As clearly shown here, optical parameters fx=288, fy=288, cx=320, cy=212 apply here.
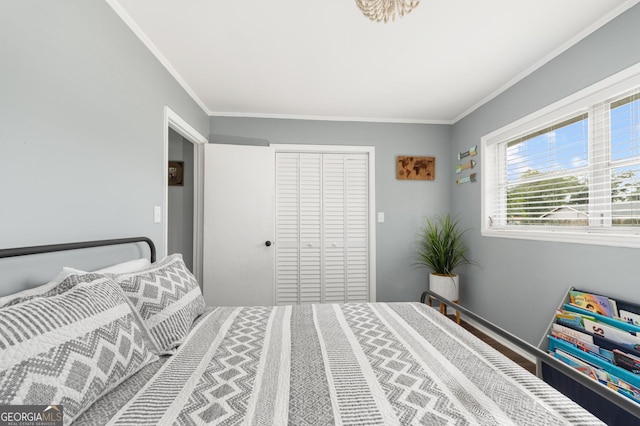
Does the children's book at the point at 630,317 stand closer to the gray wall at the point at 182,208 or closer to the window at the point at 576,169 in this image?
the window at the point at 576,169

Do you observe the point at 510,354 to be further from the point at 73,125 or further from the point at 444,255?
the point at 73,125

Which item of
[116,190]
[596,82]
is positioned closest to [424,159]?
[596,82]

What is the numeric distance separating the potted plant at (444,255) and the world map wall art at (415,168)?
58 cm

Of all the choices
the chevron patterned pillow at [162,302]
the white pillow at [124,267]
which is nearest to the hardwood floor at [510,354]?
the chevron patterned pillow at [162,302]

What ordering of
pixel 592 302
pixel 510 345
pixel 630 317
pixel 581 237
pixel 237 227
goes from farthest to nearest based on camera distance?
pixel 237 227 → pixel 510 345 → pixel 581 237 → pixel 592 302 → pixel 630 317

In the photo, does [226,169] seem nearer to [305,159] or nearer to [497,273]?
[305,159]

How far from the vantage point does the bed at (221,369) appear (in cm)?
75

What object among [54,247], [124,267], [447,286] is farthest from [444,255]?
[54,247]

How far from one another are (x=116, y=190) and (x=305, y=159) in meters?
2.22

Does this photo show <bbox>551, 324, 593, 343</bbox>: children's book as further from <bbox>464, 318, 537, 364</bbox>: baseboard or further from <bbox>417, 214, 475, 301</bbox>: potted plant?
<bbox>417, 214, 475, 301</bbox>: potted plant

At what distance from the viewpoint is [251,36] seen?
2.01 m

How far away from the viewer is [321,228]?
142 inches

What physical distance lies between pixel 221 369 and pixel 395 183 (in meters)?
3.07

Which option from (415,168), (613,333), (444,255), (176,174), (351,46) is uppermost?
(351,46)
